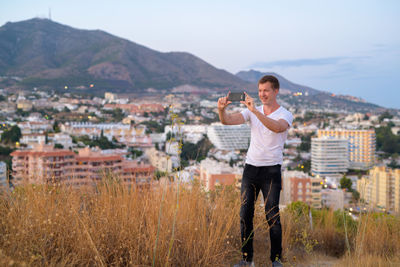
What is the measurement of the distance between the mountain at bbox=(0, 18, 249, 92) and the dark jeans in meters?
68.3

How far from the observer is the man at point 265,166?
192cm

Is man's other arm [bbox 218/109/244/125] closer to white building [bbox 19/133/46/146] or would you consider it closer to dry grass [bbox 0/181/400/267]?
dry grass [bbox 0/181/400/267]

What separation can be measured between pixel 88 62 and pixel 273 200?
96595 millimetres

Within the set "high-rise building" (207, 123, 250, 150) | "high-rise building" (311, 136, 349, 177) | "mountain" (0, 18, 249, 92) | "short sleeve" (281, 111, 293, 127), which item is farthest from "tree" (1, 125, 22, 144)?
"mountain" (0, 18, 249, 92)

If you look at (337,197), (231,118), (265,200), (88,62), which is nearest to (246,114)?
(231,118)

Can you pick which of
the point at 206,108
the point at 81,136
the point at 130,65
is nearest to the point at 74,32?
the point at 130,65

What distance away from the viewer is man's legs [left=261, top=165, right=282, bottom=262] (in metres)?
1.91

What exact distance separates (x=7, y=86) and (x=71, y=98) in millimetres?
11723

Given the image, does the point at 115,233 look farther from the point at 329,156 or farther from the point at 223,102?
the point at 329,156

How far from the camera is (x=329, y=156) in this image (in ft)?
124

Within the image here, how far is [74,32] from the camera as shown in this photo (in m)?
113

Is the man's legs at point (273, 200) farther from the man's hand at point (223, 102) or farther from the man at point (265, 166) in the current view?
the man's hand at point (223, 102)

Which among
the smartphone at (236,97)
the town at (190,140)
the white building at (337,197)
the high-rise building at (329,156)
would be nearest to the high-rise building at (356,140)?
the town at (190,140)

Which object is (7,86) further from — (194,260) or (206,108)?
(194,260)
